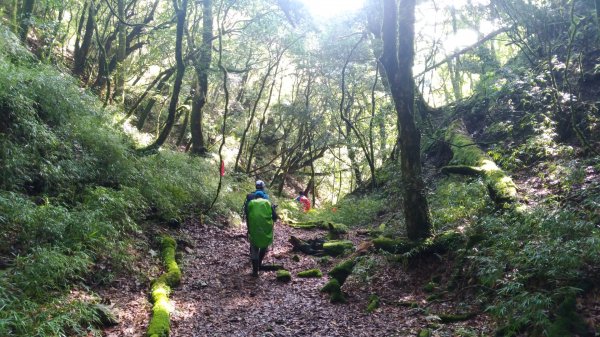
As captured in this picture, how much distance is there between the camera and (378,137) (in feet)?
75.8

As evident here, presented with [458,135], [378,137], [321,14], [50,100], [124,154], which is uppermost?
[321,14]

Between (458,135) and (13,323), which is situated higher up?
(458,135)

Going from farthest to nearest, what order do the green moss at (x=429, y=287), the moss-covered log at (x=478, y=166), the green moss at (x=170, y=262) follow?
1. the moss-covered log at (x=478, y=166)
2. the green moss at (x=170, y=262)
3. the green moss at (x=429, y=287)

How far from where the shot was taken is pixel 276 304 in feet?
23.6

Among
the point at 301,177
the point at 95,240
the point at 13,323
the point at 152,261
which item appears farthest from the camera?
the point at 301,177

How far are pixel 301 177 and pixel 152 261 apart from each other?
24982 millimetres

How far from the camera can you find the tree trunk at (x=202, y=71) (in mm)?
13695

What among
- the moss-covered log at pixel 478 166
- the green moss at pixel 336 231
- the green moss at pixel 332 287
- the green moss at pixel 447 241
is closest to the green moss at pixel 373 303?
the green moss at pixel 332 287

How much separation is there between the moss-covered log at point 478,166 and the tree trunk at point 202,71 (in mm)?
8329

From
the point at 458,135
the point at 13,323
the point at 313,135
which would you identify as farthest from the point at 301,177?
the point at 13,323

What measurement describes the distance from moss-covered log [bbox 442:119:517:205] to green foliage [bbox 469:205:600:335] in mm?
1888

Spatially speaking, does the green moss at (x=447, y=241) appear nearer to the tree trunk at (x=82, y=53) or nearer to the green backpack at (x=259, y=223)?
the green backpack at (x=259, y=223)

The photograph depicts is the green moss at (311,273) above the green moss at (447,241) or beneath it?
beneath

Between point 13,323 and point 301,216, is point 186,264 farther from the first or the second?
point 301,216
